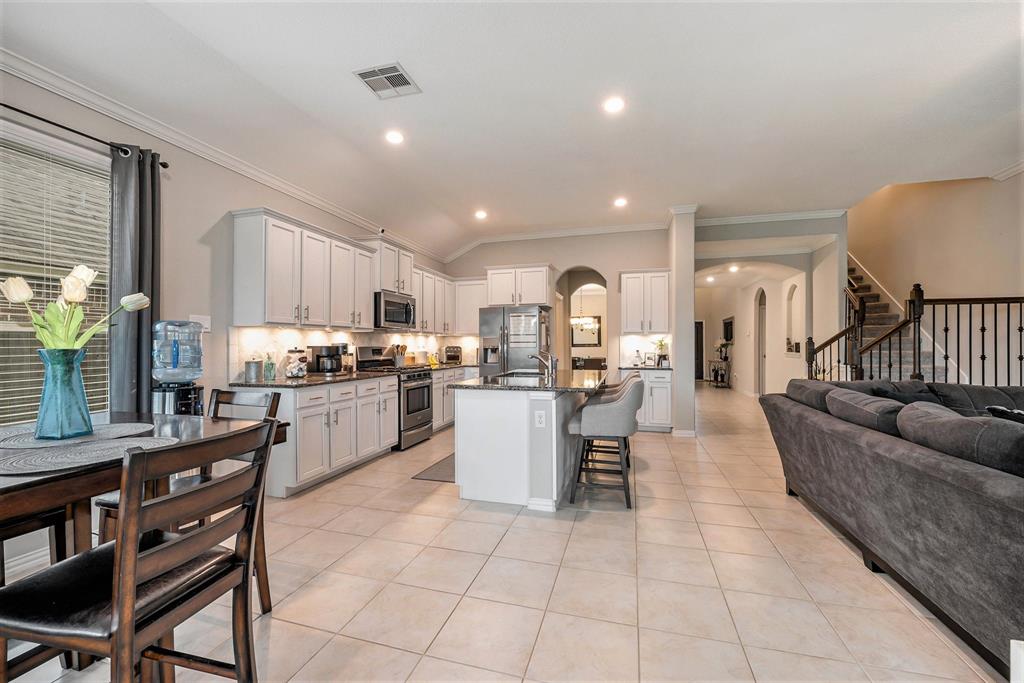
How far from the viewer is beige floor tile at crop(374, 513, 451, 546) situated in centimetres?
272

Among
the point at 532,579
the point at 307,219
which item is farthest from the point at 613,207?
the point at 532,579

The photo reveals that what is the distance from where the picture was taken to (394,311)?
541 cm

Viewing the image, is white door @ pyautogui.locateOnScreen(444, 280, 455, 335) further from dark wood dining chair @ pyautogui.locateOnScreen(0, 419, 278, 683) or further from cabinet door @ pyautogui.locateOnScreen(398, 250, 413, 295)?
dark wood dining chair @ pyautogui.locateOnScreen(0, 419, 278, 683)

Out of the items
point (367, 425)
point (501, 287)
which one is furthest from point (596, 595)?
point (501, 287)

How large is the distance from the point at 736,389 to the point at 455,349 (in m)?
7.98

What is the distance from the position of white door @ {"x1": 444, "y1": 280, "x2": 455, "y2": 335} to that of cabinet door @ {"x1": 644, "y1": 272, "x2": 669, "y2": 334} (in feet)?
10.2

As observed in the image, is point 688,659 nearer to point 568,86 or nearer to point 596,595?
point 596,595

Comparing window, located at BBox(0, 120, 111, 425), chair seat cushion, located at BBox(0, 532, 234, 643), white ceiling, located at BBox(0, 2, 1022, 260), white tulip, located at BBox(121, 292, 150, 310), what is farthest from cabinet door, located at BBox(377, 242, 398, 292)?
chair seat cushion, located at BBox(0, 532, 234, 643)

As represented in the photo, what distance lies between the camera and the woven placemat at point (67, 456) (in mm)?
1188

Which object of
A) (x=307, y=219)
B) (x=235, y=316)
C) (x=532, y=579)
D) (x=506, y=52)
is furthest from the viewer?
(x=307, y=219)

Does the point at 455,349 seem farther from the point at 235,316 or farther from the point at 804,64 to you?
the point at 804,64

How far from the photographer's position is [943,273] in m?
5.63

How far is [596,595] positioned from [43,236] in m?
3.75

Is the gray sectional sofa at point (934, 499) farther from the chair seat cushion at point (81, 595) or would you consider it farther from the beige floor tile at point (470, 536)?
the chair seat cushion at point (81, 595)
